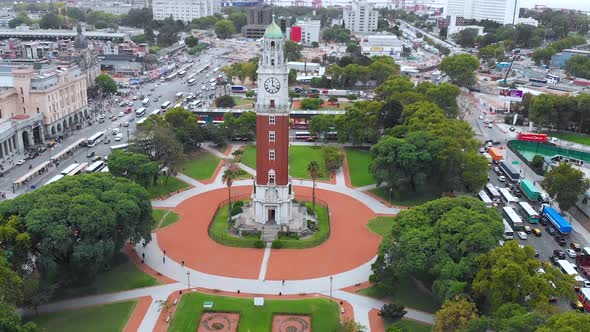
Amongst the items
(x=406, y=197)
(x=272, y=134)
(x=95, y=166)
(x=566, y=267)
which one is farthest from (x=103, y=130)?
(x=566, y=267)

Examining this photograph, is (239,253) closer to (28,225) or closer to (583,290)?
(28,225)

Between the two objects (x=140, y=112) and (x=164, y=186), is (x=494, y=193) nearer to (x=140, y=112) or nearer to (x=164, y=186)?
(x=164, y=186)

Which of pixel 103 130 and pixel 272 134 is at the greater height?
Answer: pixel 272 134

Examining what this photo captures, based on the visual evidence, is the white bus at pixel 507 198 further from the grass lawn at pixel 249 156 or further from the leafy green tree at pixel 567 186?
the grass lawn at pixel 249 156

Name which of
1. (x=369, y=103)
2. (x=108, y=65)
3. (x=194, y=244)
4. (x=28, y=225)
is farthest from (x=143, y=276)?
(x=108, y=65)

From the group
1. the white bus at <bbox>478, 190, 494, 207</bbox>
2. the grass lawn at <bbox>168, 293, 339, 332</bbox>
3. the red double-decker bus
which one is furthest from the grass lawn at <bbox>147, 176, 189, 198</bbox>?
the red double-decker bus

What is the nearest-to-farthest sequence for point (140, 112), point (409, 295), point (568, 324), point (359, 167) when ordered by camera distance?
point (568, 324)
point (409, 295)
point (359, 167)
point (140, 112)
